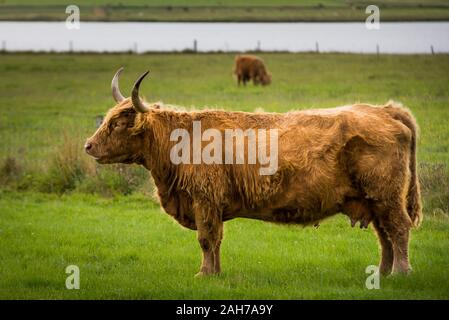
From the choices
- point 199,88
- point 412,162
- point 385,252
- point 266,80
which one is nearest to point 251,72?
point 266,80

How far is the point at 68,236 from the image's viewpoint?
1170 centimetres

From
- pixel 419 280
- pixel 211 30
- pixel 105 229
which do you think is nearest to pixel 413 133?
pixel 419 280

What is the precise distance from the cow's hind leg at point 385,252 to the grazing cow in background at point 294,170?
1cm

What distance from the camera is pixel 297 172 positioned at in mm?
8883

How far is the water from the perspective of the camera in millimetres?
52694

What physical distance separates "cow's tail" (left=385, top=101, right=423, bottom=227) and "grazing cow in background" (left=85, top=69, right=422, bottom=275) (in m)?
0.01

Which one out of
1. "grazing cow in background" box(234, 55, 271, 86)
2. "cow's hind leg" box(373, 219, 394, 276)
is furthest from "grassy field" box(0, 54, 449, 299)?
"grazing cow in background" box(234, 55, 271, 86)

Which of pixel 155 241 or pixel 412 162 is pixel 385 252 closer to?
pixel 412 162

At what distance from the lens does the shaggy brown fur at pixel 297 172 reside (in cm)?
883

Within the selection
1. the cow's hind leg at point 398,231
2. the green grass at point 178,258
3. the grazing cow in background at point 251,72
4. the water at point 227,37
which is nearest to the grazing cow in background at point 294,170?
the cow's hind leg at point 398,231

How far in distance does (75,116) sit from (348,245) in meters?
16.1

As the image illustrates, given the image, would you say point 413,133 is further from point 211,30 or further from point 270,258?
point 211,30

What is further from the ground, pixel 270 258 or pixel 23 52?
pixel 23 52
